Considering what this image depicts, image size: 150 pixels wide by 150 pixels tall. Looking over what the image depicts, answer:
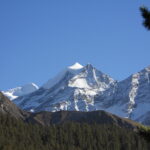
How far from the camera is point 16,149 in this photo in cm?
18262

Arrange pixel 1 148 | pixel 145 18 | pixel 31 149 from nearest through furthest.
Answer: pixel 145 18
pixel 1 148
pixel 31 149

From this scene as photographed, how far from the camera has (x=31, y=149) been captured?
197 metres

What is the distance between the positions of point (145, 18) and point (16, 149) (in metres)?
170

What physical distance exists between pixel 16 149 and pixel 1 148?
25.5 feet

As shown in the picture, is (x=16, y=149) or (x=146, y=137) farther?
(x=16, y=149)

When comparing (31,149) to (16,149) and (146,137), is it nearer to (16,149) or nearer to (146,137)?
(16,149)

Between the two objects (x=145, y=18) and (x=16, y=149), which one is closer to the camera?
(x=145, y=18)

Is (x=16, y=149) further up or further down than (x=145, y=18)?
further up

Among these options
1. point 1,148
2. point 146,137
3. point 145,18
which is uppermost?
point 1,148

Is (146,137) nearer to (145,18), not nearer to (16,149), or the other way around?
(145,18)

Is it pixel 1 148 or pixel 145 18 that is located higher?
pixel 1 148

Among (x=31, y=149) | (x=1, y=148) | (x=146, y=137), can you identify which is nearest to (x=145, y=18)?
(x=146, y=137)

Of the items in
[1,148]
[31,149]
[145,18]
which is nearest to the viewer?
[145,18]

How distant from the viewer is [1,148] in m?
A: 176
